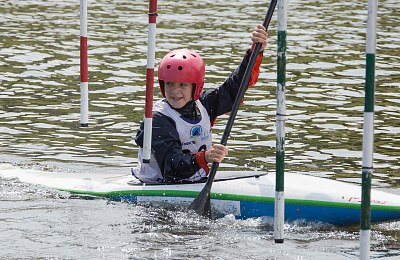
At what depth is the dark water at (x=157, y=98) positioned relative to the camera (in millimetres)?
4535

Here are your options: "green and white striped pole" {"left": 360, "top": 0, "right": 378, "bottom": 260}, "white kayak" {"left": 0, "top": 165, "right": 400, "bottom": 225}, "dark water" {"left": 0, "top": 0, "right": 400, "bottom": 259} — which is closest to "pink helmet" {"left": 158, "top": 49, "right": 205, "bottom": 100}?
"white kayak" {"left": 0, "top": 165, "right": 400, "bottom": 225}

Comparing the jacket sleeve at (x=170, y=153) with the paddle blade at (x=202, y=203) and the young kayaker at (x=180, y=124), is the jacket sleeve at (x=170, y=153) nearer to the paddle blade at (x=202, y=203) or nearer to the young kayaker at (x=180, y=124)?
the young kayaker at (x=180, y=124)

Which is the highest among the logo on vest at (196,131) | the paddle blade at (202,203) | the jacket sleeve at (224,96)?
the jacket sleeve at (224,96)

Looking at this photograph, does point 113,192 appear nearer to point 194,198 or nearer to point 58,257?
point 194,198

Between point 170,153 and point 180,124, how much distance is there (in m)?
0.28

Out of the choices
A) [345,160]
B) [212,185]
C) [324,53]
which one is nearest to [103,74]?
[324,53]

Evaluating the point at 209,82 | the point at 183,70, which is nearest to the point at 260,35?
the point at 183,70

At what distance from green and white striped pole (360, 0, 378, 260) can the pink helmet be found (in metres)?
2.07

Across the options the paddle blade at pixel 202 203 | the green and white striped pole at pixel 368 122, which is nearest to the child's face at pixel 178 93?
the paddle blade at pixel 202 203

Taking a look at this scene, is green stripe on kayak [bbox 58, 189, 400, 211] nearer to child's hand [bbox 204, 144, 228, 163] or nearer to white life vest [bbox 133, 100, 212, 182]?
white life vest [bbox 133, 100, 212, 182]

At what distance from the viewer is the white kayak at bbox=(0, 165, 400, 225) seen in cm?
489

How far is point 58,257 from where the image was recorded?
13.6ft

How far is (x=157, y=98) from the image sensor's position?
9.70m

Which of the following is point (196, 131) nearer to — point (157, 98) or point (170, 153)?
point (170, 153)
